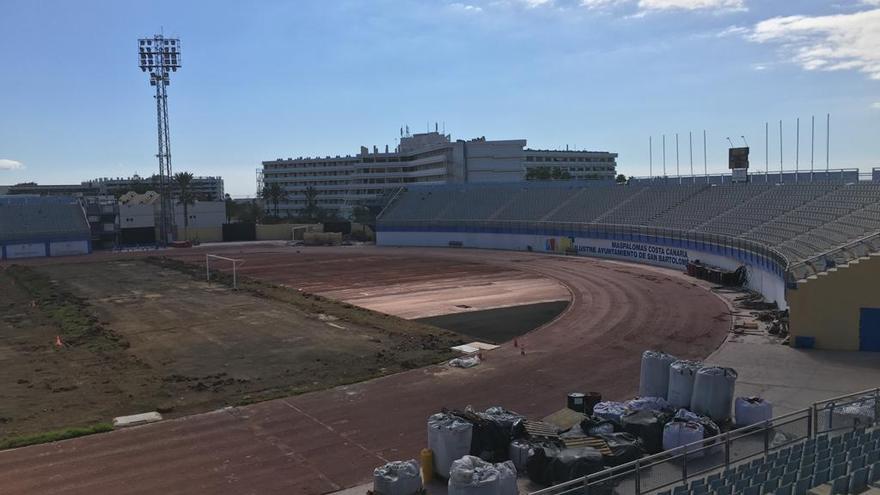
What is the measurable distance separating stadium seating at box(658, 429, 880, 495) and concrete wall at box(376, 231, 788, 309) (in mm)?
23180

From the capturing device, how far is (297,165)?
616 ft

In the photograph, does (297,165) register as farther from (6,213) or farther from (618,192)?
(618,192)

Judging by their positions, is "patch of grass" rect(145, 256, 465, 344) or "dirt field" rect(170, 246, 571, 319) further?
"dirt field" rect(170, 246, 571, 319)

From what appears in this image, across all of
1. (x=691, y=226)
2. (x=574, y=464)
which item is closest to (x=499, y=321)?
(x=574, y=464)

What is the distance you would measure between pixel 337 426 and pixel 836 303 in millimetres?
22187

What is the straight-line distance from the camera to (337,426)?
20703mm

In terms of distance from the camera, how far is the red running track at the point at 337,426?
1703cm

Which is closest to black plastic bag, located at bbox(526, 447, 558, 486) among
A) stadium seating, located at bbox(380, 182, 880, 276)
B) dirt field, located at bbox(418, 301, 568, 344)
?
dirt field, located at bbox(418, 301, 568, 344)

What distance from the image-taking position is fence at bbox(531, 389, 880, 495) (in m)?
13.0

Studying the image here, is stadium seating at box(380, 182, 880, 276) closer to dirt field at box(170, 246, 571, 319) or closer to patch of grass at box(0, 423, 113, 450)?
dirt field at box(170, 246, 571, 319)

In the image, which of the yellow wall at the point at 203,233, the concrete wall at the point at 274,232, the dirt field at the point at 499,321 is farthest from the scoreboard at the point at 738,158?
the yellow wall at the point at 203,233

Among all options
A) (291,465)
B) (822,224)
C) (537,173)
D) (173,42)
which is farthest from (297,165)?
(291,465)

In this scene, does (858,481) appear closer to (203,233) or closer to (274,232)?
(274,232)

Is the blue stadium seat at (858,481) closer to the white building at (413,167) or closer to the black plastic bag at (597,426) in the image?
the black plastic bag at (597,426)
